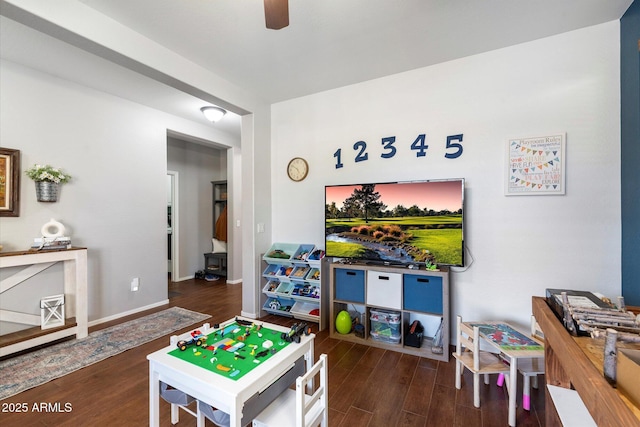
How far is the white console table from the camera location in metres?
2.36

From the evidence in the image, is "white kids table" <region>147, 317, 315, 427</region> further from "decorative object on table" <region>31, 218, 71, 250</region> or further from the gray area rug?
"decorative object on table" <region>31, 218, 71, 250</region>

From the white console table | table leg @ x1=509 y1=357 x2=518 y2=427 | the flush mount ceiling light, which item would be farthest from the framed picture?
table leg @ x1=509 y1=357 x2=518 y2=427

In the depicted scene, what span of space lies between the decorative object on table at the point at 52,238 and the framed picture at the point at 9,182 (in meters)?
0.25

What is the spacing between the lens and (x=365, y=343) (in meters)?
2.61

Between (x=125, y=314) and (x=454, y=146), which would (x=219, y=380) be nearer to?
(x=454, y=146)

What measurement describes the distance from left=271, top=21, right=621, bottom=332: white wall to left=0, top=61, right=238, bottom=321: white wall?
2684mm

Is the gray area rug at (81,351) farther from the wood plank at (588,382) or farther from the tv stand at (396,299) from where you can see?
the wood plank at (588,382)

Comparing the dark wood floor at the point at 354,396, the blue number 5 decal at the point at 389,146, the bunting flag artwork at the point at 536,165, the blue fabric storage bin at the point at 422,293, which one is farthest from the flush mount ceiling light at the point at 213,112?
the bunting flag artwork at the point at 536,165

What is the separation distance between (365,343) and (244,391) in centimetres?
176

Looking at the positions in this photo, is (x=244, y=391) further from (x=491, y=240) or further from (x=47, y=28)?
(x=47, y=28)

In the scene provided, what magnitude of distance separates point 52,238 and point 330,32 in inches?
128

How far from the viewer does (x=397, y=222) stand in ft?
Answer: 8.43

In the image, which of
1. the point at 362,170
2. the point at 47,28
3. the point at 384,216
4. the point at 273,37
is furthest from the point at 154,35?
the point at 384,216

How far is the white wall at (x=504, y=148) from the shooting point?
207 centimetres
